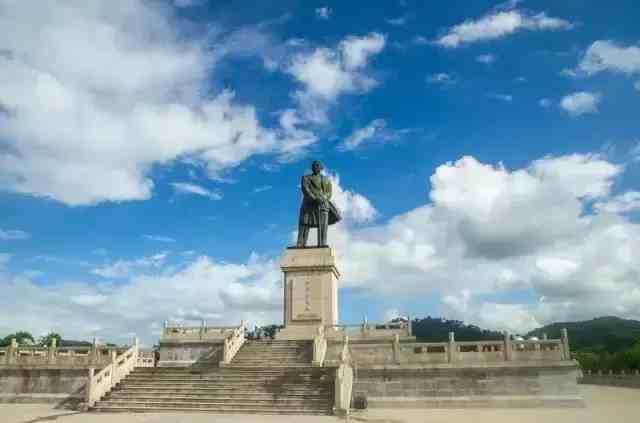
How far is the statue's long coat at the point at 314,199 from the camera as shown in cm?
3198

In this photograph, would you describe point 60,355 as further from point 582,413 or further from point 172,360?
point 582,413

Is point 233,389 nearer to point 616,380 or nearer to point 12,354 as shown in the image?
point 12,354

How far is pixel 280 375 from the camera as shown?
2195 centimetres

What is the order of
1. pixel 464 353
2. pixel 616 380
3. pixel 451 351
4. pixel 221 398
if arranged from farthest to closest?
pixel 616 380 → pixel 464 353 → pixel 451 351 → pixel 221 398

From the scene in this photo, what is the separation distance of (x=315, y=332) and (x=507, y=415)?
12.3 metres

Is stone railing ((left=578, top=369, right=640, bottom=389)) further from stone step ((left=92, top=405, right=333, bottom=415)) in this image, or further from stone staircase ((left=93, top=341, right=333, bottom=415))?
stone step ((left=92, top=405, right=333, bottom=415))

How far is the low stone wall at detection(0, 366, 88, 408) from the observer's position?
80.4 ft

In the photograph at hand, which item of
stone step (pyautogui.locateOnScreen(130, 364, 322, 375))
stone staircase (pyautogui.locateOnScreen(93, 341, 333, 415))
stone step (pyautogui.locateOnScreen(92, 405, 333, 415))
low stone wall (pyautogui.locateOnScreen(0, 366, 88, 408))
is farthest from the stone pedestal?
low stone wall (pyautogui.locateOnScreen(0, 366, 88, 408))

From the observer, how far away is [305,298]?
30.0 meters

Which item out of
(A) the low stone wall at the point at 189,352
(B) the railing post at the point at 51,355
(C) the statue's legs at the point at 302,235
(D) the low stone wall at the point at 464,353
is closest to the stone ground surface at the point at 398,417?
(D) the low stone wall at the point at 464,353

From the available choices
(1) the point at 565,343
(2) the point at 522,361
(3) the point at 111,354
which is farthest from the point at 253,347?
(1) the point at 565,343

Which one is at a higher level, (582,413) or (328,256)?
(328,256)

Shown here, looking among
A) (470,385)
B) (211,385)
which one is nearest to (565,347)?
Answer: (470,385)

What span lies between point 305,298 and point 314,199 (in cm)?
572
